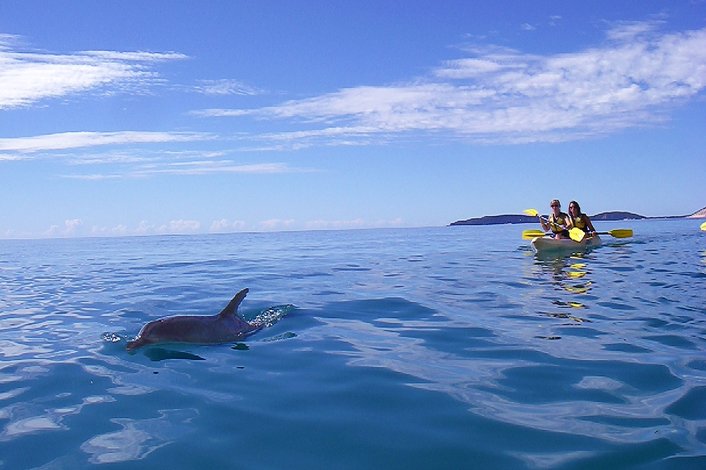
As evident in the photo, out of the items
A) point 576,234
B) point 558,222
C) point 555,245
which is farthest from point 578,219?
point 555,245

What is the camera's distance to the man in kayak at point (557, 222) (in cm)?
2491

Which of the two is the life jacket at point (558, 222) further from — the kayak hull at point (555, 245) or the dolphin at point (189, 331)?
the dolphin at point (189, 331)

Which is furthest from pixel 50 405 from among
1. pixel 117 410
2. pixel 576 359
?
pixel 576 359

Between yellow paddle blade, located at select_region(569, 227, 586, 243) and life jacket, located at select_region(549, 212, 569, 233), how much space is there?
64cm

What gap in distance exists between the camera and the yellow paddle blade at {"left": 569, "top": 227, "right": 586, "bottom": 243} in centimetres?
2403

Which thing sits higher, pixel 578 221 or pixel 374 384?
pixel 578 221

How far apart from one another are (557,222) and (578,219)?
960 millimetres

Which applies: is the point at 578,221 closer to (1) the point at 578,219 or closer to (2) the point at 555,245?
(1) the point at 578,219

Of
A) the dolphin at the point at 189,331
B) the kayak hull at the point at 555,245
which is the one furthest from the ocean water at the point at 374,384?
the kayak hull at the point at 555,245

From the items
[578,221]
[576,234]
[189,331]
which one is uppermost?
[578,221]

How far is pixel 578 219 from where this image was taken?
25359 mm

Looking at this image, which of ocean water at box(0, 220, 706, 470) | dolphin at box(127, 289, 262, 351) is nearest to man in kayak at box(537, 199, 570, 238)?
ocean water at box(0, 220, 706, 470)

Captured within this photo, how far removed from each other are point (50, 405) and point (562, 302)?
8850 millimetres

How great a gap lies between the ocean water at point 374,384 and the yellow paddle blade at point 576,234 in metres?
11.1
